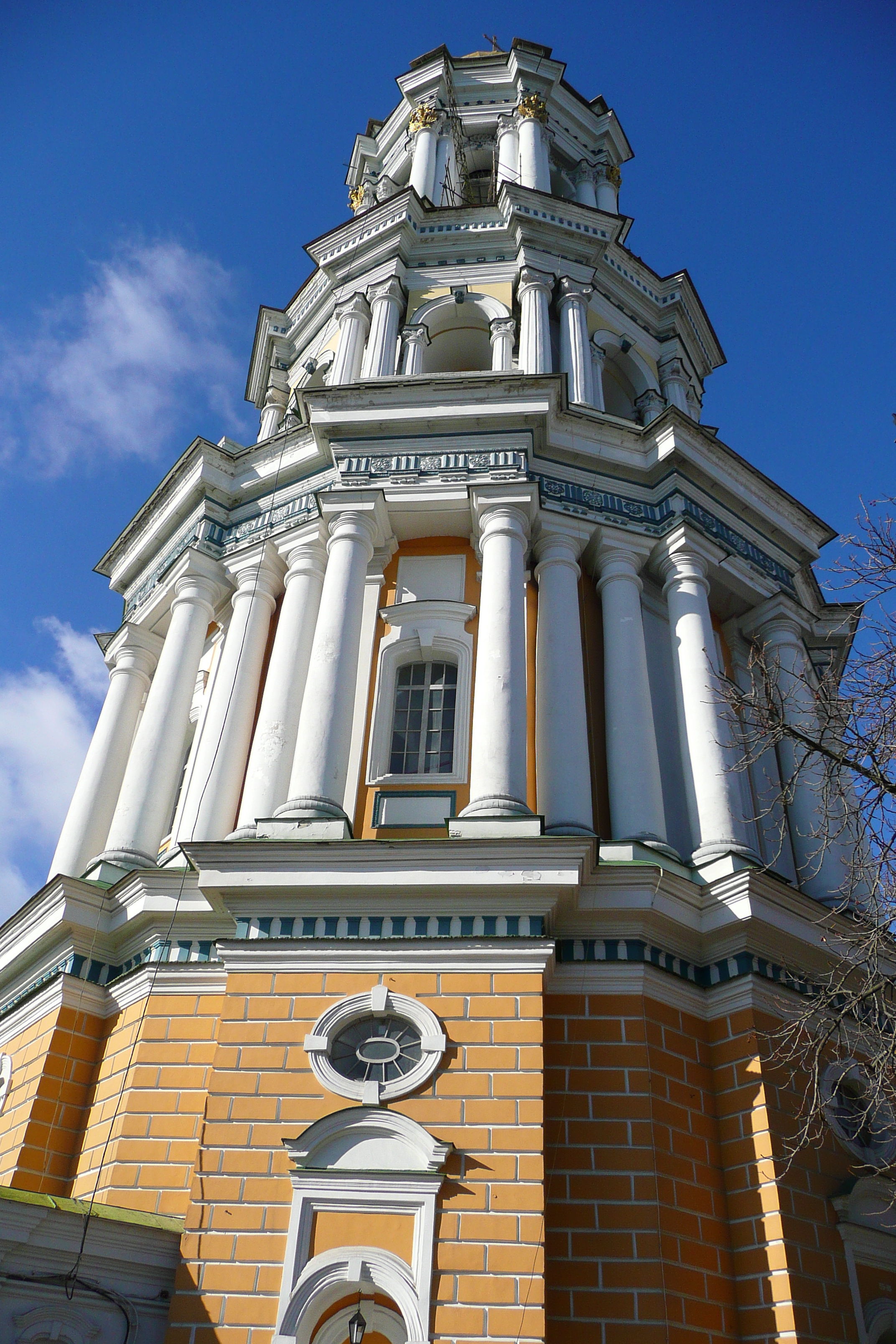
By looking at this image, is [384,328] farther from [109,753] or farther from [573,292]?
[109,753]

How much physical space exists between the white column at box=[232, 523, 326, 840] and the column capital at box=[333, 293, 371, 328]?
5.60 m

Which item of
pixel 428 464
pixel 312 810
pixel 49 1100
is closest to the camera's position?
pixel 312 810

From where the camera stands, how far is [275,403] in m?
22.6

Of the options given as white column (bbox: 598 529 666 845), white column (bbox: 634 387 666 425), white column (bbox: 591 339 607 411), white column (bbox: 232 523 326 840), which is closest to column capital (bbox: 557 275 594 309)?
white column (bbox: 591 339 607 411)

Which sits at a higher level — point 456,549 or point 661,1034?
point 456,549

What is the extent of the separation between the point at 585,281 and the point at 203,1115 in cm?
1561

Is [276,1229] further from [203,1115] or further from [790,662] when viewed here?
[790,662]

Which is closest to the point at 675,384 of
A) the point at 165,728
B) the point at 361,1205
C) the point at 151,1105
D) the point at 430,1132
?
the point at 165,728

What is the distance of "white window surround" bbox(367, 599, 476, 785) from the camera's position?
47.4 feet

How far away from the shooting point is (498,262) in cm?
2100

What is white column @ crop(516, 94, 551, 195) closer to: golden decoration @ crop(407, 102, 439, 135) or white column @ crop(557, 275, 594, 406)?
golden decoration @ crop(407, 102, 439, 135)

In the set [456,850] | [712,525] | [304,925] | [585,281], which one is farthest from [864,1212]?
[585,281]

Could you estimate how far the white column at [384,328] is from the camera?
19312 mm

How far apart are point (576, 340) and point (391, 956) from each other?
12.1 metres
